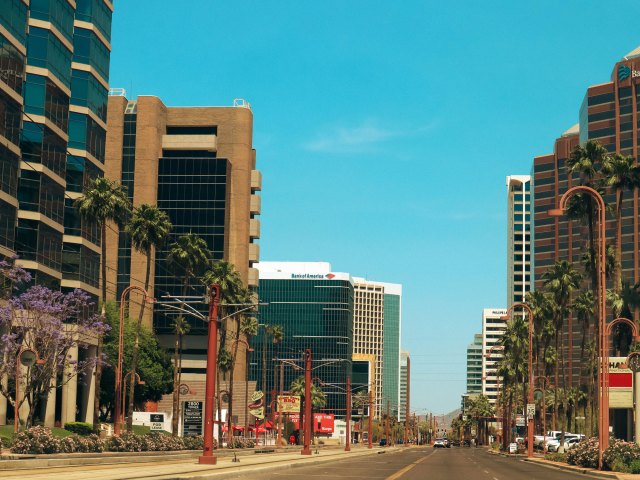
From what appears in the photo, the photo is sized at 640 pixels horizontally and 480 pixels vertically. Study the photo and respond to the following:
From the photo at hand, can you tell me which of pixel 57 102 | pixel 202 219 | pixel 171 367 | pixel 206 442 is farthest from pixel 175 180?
pixel 206 442

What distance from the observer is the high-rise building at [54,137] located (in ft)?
257

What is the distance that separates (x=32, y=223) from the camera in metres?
83.9

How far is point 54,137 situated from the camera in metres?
87.1

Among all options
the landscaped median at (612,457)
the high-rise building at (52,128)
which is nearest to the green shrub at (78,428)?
the high-rise building at (52,128)

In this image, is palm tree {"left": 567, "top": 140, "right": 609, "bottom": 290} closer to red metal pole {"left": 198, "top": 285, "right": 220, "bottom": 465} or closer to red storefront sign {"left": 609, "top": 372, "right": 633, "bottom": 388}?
red storefront sign {"left": 609, "top": 372, "right": 633, "bottom": 388}

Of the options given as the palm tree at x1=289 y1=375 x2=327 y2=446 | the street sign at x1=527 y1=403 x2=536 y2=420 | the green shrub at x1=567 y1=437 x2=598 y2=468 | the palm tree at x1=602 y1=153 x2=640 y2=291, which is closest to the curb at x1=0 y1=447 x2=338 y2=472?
the green shrub at x1=567 y1=437 x2=598 y2=468

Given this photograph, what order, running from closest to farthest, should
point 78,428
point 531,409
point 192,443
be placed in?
point 192,443 → point 531,409 → point 78,428

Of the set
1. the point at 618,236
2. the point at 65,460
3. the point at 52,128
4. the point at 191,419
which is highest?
the point at 52,128

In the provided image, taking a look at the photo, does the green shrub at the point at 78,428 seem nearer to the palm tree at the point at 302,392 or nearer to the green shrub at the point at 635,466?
the green shrub at the point at 635,466

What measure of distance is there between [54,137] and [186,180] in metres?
83.4

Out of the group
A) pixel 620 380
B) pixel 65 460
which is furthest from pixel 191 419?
pixel 65 460

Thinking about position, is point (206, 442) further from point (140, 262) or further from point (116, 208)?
point (140, 262)

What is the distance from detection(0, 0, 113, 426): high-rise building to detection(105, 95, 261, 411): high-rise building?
2488 inches

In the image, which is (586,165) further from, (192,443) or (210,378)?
(210,378)
